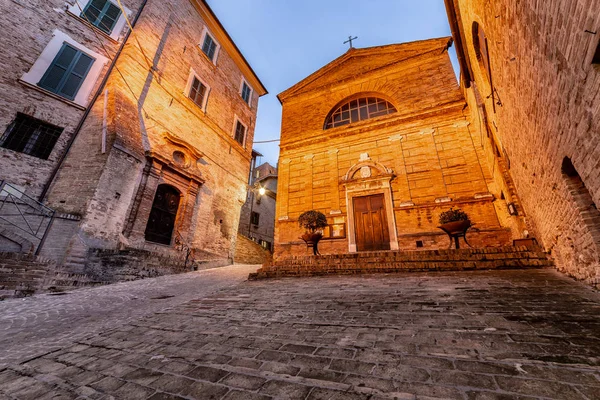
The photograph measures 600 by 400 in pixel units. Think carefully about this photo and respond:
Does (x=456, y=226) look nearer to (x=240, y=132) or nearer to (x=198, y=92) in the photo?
(x=240, y=132)

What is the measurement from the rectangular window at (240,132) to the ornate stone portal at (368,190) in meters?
8.21

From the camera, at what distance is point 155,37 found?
37.1 feet

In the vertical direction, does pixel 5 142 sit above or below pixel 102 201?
above

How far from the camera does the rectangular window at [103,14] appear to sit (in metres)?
10.3

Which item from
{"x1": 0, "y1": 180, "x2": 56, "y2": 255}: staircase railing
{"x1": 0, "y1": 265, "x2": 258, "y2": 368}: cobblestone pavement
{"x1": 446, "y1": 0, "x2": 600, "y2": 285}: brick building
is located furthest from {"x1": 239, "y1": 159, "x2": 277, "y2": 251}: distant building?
{"x1": 446, "y1": 0, "x2": 600, "y2": 285}: brick building

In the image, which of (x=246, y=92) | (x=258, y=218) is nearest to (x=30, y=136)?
(x=246, y=92)

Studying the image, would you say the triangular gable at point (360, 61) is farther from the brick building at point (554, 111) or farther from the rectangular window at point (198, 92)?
the brick building at point (554, 111)

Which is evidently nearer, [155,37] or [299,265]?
[299,265]

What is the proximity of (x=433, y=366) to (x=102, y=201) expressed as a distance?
942 cm

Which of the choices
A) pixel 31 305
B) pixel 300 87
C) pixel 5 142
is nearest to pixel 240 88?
pixel 300 87

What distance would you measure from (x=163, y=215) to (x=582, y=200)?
1151cm

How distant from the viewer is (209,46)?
48.0 feet

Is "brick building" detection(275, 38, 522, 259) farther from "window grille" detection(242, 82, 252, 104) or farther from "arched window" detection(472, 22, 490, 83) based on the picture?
"window grille" detection(242, 82, 252, 104)

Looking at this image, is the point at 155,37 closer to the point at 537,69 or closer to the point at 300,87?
the point at 300,87
